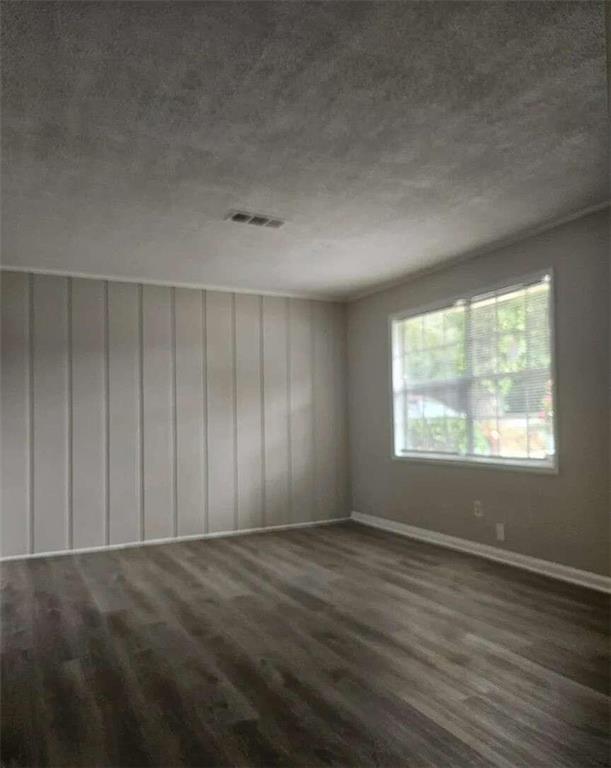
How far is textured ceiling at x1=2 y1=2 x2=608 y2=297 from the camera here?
81.9 inches

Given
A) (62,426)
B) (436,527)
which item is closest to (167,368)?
(62,426)

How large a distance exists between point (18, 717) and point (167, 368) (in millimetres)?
3831

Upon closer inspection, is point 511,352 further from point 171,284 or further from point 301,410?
point 171,284

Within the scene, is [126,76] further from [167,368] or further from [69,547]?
[69,547]

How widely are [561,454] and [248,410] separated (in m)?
3.26

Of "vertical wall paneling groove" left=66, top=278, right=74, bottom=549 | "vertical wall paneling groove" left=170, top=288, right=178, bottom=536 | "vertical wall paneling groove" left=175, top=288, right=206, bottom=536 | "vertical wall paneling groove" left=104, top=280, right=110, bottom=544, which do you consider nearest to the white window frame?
"vertical wall paneling groove" left=175, top=288, right=206, bottom=536

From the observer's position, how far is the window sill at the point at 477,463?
4.34 metres

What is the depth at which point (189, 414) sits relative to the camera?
234 inches

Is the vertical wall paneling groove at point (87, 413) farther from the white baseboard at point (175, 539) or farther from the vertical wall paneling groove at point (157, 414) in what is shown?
the vertical wall paneling groove at point (157, 414)

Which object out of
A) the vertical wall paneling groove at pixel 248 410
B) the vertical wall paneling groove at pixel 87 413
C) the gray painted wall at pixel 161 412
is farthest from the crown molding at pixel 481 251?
the vertical wall paneling groove at pixel 87 413

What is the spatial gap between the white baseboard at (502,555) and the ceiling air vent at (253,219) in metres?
3.14

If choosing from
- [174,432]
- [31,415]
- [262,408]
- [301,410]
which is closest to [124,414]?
[174,432]

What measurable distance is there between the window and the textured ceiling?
2.22 feet

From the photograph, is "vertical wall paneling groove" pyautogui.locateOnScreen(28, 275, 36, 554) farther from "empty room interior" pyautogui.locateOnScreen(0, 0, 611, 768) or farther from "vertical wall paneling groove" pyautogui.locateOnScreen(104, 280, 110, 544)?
"vertical wall paneling groove" pyautogui.locateOnScreen(104, 280, 110, 544)
